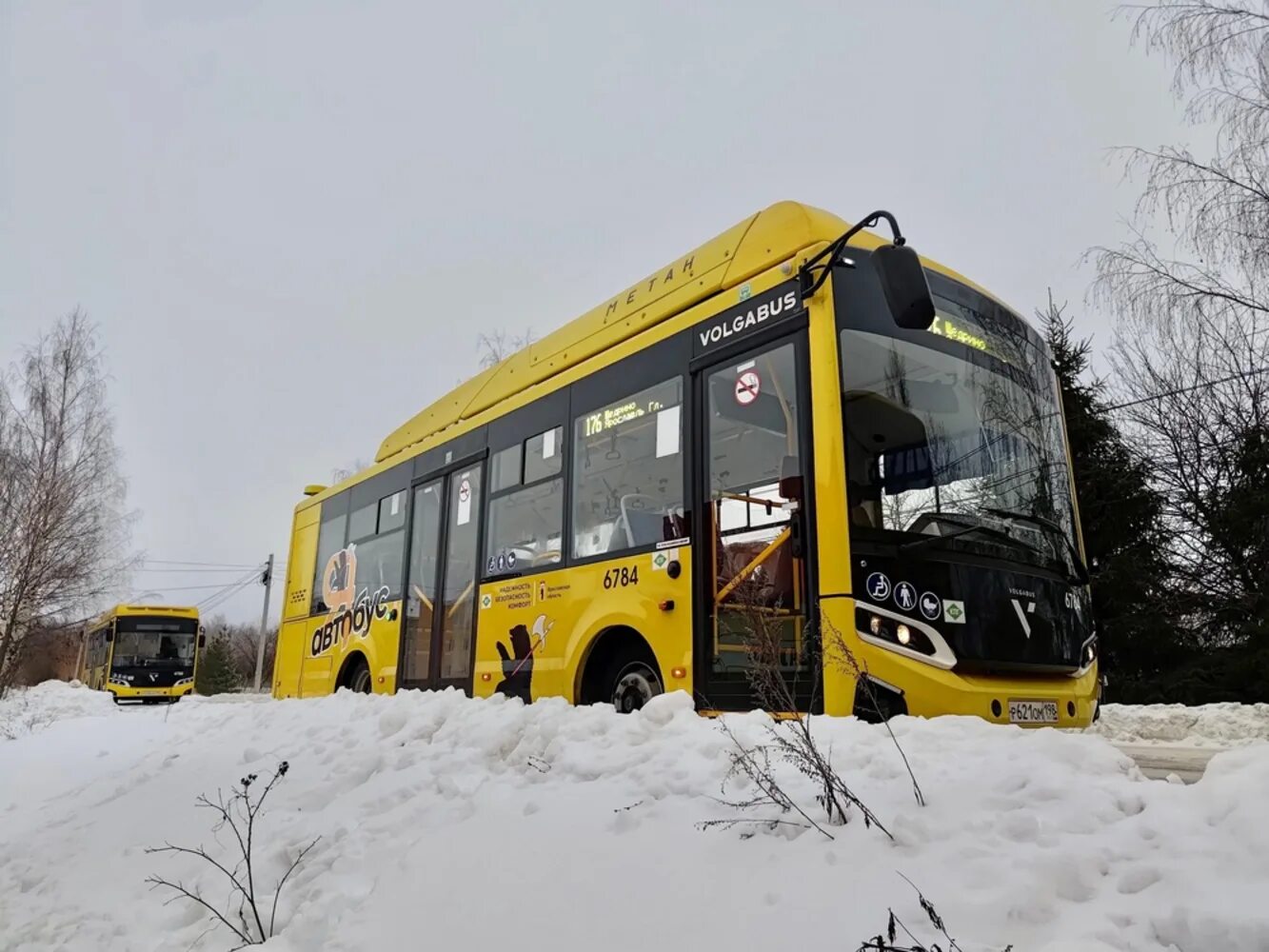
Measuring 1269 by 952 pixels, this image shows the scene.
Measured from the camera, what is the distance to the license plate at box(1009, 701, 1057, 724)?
4.74 meters

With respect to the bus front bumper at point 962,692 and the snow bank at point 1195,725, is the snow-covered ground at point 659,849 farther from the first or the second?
the snow bank at point 1195,725

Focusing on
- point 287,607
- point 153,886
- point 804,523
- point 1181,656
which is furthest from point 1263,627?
point 287,607

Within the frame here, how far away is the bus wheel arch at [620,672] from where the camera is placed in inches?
234

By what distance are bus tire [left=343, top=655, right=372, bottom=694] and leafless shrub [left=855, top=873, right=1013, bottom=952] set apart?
26.9 ft

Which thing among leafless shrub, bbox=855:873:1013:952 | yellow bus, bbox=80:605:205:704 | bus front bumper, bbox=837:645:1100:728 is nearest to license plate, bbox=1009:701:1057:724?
bus front bumper, bbox=837:645:1100:728

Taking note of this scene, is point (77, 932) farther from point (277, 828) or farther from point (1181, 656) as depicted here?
point (1181, 656)

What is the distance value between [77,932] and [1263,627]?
11.6 meters

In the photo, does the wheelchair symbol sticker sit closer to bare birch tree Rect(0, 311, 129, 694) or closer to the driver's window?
the driver's window

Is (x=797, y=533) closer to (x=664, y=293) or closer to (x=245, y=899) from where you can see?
(x=664, y=293)

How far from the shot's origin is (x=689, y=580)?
5551mm

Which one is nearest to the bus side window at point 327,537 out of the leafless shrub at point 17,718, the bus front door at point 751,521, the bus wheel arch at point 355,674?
the bus wheel arch at point 355,674

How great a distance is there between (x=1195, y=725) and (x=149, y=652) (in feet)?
98.3

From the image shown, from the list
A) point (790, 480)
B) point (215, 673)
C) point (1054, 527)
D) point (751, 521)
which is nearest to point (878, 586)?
point (790, 480)

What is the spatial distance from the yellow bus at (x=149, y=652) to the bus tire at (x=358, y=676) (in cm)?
2281
